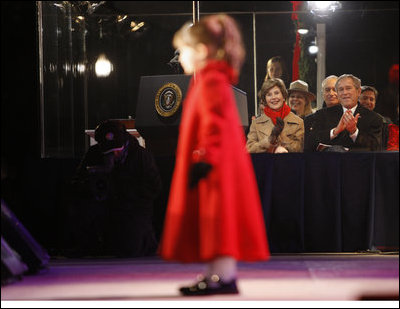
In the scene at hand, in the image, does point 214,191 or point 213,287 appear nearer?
point 214,191

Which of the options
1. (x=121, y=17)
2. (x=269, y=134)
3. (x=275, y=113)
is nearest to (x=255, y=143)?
(x=269, y=134)

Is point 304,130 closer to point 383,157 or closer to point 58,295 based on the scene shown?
point 383,157

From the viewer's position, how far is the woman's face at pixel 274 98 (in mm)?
5766

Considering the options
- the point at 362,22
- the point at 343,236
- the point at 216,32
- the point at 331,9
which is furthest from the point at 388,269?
the point at 362,22

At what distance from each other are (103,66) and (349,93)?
3582 mm

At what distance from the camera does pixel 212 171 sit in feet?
10.0

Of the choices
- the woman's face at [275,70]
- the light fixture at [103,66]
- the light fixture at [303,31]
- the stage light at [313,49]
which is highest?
the light fixture at [303,31]

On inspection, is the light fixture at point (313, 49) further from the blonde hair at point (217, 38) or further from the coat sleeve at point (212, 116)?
the coat sleeve at point (212, 116)

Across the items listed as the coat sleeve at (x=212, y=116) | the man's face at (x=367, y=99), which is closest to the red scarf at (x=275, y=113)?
the man's face at (x=367, y=99)

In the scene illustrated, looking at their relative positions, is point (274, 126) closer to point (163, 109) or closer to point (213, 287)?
point (163, 109)

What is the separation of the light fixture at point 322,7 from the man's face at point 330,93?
5.44 feet

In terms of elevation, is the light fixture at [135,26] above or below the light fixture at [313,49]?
above

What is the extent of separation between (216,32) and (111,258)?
303cm

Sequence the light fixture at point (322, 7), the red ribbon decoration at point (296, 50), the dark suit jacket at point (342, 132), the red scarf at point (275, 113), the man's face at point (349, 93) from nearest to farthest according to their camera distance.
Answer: the red scarf at point (275, 113)
the dark suit jacket at point (342, 132)
the man's face at point (349, 93)
the red ribbon decoration at point (296, 50)
the light fixture at point (322, 7)
